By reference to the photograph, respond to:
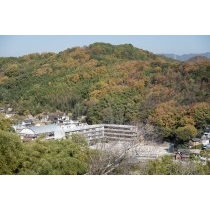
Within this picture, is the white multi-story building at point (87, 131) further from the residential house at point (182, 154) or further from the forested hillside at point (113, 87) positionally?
the residential house at point (182, 154)

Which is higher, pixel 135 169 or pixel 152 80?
pixel 152 80

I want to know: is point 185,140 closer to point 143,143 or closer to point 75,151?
point 143,143

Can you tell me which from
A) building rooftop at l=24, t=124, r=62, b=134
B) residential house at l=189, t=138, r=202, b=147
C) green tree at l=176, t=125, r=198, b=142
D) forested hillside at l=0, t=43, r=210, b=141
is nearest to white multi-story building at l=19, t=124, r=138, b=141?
building rooftop at l=24, t=124, r=62, b=134

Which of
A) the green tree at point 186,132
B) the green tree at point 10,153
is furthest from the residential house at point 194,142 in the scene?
the green tree at point 10,153

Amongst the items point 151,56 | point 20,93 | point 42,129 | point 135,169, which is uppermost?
point 151,56

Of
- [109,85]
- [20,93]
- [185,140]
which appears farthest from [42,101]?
[185,140]

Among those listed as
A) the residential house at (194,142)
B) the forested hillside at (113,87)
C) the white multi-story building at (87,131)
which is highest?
the forested hillside at (113,87)

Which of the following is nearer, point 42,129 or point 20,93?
point 42,129
